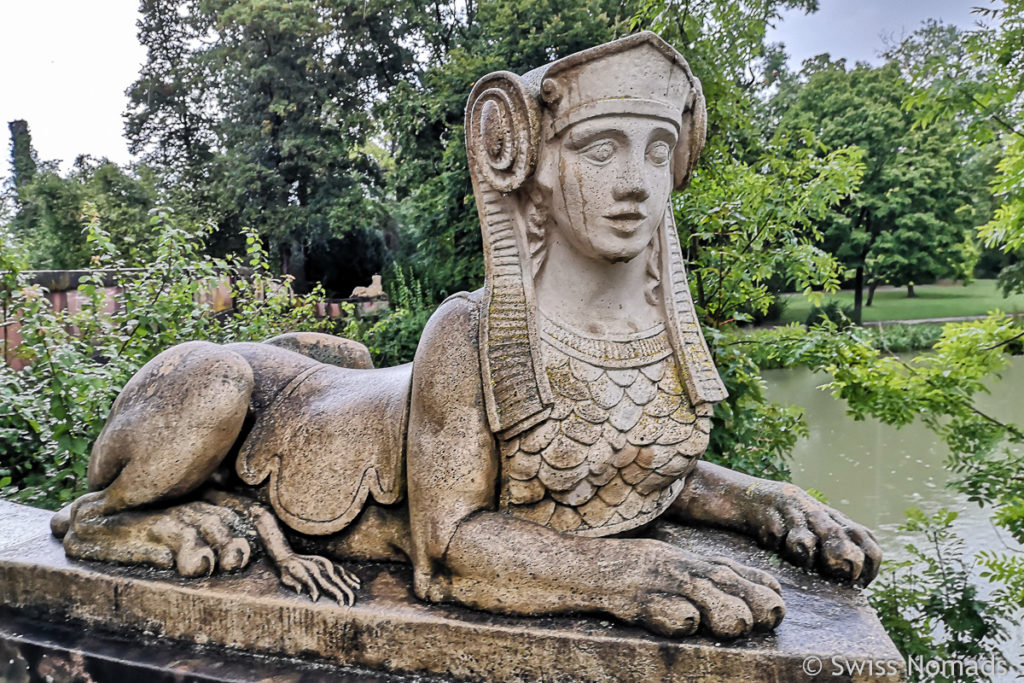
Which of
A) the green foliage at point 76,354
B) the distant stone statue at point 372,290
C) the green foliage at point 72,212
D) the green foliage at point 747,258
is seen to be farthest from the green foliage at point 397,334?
the green foliage at point 747,258

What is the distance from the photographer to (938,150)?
1666 cm

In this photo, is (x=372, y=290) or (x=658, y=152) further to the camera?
(x=372, y=290)

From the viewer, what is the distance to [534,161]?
→ 6.63ft

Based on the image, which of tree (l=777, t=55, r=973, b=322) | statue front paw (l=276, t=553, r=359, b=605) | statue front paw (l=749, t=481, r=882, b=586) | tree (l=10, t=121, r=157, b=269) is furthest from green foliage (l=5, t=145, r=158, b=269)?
tree (l=777, t=55, r=973, b=322)

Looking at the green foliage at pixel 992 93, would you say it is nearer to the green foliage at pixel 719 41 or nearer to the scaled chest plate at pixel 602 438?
the green foliage at pixel 719 41

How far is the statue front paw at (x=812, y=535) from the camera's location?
2.00m

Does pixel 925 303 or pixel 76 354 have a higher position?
pixel 925 303

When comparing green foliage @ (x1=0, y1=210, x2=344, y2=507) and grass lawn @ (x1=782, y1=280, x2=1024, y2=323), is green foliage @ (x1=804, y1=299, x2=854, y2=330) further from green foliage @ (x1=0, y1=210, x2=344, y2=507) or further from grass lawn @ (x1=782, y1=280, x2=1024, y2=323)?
green foliage @ (x1=0, y1=210, x2=344, y2=507)

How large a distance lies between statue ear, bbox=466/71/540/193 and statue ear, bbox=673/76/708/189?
433 mm

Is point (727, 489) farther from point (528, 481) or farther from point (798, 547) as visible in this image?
point (528, 481)

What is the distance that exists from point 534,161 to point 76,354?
3.14m

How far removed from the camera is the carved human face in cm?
193

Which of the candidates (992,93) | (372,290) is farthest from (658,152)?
(372,290)

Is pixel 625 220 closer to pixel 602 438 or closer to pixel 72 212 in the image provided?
pixel 602 438
